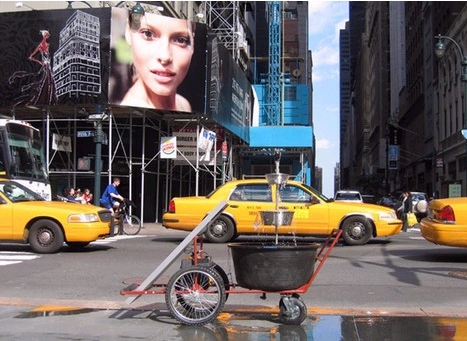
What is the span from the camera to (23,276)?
975cm

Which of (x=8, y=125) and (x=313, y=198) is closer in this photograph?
(x=313, y=198)

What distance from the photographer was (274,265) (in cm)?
603

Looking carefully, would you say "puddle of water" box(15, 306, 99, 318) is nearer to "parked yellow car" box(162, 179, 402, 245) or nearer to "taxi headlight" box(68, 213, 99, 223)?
"taxi headlight" box(68, 213, 99, 223)

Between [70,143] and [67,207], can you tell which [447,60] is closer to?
[70,143]

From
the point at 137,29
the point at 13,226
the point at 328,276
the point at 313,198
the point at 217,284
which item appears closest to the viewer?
the point at 217,284

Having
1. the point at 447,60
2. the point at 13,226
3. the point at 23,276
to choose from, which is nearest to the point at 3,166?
the point at 13,226

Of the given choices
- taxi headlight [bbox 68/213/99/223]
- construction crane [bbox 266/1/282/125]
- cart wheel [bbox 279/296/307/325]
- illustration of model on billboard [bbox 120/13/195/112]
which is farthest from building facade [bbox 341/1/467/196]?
cart wheel [bbox 279/296/307/325]

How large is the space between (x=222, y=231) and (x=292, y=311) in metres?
8.50

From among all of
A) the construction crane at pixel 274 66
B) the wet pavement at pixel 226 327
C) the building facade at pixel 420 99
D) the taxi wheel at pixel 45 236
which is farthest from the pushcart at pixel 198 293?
the construction crane at pixel 274 66

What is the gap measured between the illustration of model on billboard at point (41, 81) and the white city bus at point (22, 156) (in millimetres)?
4903

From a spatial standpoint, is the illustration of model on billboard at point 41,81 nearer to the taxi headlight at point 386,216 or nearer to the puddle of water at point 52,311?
the taxi headlight at point 386,216

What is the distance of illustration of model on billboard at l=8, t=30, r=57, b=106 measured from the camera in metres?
22.5

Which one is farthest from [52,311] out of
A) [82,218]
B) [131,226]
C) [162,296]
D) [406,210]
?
[406,210]

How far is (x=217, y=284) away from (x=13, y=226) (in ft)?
25.8
